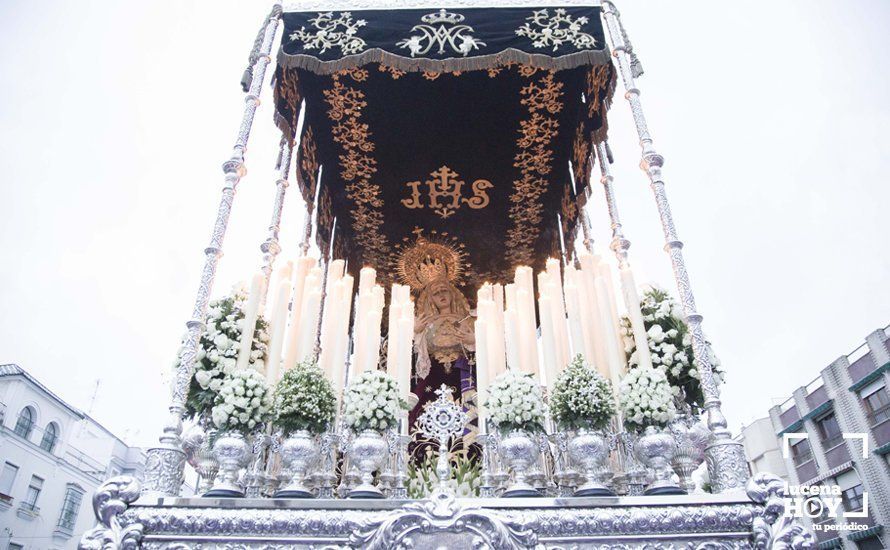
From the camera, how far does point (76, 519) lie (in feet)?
51.1

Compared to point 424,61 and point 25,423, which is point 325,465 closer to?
point 424,61

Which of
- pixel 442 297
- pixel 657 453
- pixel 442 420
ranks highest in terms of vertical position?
pixel 442 297

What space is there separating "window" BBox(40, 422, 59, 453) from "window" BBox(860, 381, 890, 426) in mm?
23524

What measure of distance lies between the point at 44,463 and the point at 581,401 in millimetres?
16635

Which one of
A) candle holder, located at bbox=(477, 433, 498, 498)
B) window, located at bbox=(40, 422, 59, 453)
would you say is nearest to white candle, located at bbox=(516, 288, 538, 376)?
candle holder, located at bbox=(477, 433, 498, 498)

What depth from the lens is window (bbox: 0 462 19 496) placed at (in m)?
12.7

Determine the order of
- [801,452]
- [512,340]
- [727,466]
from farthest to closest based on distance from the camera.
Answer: [801,452]
[512,340]
[727,466]

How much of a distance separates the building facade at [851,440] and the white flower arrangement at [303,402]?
1513 centimetres

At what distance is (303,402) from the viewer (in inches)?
137

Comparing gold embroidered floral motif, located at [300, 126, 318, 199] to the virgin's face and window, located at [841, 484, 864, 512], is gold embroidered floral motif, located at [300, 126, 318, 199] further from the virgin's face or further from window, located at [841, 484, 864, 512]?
window, located at [841, 484, 864, 512]

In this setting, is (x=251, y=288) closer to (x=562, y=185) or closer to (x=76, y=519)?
(x=562, y=185)

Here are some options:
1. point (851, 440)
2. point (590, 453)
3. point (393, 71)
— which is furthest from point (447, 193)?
point (851, 440)

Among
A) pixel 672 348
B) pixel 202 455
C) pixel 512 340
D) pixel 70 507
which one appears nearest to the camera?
pixel 202 455

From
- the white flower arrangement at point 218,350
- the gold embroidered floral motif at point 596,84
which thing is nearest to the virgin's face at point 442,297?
the gold embroidered floral motif at point 596,84
